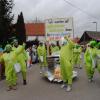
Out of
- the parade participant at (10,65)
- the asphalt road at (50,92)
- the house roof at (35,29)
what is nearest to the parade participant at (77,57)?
the asphalt road at (50,92)

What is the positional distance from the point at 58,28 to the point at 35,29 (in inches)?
2801

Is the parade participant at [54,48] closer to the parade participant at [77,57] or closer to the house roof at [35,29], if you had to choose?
the parade participant at [77,57]

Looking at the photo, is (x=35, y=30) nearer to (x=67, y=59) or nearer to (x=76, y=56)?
(x=76, y=56)

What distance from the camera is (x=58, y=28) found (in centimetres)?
2288

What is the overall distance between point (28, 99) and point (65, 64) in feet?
7.83

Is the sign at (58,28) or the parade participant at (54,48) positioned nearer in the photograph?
the sign at (58,28)

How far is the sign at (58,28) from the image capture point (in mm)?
22156

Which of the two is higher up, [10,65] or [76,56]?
[10,65]

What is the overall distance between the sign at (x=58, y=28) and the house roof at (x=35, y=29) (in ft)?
219

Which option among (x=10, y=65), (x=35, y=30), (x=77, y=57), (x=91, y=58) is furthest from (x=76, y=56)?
(x=35, y=30)

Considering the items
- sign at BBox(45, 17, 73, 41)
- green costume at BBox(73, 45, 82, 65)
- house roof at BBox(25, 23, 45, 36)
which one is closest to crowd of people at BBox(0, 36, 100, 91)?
sign at BBox(45, 17, 73, 41)

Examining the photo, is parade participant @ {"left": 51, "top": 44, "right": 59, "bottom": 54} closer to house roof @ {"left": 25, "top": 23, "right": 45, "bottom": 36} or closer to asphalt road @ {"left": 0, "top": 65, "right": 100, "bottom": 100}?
asphalt road @ {"left": 0, "top": 65, "right": 100, "bottom": 100}

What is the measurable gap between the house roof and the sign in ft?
219

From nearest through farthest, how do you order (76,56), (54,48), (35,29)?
(76,56) → (54,48) → (35,29)
